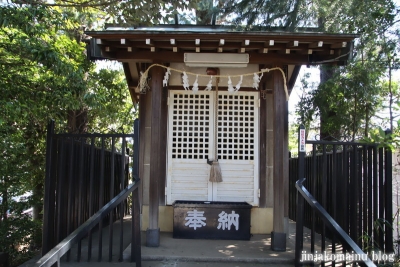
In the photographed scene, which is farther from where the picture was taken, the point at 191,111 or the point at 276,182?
the point at 191,111

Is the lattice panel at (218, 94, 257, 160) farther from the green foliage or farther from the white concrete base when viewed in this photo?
the green foliage

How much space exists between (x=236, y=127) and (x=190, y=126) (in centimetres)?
88

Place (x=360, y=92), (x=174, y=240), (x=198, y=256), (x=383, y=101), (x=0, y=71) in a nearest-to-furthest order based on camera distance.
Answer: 1. (x=198, y=256)
2. (x=0, y=71)
3. (x=174, y=240)
4. (x=360, y=92)
5. (x=383, y=101)

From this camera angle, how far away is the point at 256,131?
7211mm

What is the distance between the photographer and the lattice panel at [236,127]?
7.21 m

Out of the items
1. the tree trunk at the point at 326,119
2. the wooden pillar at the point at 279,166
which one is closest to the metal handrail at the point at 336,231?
the wooden pillar at the point at 279,166

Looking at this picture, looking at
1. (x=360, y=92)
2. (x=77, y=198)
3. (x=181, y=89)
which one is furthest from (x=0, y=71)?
(x=360, y=92)

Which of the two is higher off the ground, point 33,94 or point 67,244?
point 33,94

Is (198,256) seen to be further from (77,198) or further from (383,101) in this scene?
(383,101)

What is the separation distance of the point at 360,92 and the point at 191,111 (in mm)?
5391

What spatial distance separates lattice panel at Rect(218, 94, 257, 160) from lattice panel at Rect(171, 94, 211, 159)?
269 millimetres

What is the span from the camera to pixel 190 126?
7.21m

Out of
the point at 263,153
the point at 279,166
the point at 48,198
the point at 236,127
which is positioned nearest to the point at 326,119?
the point at 263,153

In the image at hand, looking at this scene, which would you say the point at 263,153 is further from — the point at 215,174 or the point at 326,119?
the point at 326,119
